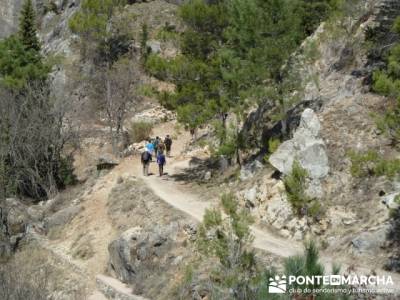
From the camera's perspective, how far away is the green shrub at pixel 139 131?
38906 mm

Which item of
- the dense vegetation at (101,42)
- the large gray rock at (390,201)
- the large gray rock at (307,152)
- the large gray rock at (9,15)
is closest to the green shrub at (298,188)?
the large gray rock at (307,152)

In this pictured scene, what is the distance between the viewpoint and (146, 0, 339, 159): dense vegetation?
72.8 ft

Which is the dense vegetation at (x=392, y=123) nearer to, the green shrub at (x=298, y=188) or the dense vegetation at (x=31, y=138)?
the green shrub at (x=298, y=188)

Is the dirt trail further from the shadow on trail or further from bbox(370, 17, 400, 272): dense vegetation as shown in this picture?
bbox(370, 17, 400, 272): dense vegetation

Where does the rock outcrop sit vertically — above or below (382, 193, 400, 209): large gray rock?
below

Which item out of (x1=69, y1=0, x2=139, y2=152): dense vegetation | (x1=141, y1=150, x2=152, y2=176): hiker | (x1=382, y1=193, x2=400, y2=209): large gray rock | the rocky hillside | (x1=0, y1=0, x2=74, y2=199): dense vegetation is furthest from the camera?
(x1=69, y1=0, x2=139, y2=152): dense vegetation

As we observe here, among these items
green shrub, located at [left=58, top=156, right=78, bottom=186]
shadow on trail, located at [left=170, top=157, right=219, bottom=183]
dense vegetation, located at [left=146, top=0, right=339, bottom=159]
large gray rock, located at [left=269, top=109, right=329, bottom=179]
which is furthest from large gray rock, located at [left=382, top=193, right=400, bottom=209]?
green shrub, located at [left=58, top=156, right=78, bottom=186]

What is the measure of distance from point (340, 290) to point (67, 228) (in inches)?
714

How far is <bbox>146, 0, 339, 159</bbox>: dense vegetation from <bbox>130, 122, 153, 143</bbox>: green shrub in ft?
38.0

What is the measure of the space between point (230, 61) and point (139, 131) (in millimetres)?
17030

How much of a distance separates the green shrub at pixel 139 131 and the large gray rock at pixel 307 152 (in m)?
19.4

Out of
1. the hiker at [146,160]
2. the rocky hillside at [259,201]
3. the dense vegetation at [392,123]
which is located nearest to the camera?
the dense vegetation at [392,123]

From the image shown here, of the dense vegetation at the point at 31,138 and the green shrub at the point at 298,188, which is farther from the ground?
the dense vegetation at the point at 31,138

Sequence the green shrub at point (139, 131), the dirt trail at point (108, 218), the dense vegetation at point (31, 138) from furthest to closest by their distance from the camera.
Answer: the green shrub at point (139, 131)
the dense vegetation at point (31, 138)
the dirt trail at point (108, 218)
